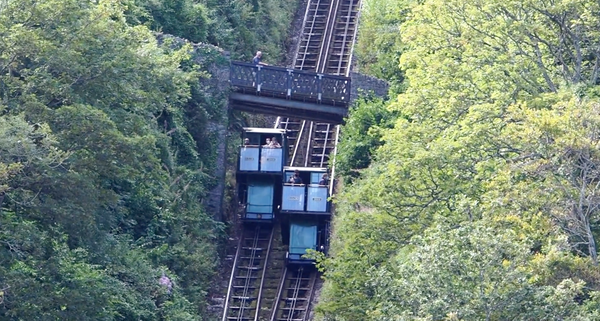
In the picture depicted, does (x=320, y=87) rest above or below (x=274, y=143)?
above

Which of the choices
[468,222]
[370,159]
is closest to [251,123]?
[370,159]

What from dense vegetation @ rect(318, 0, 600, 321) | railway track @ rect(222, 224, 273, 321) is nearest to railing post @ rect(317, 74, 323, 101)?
dense vegetation @ rect(318, 0, 600, 321)

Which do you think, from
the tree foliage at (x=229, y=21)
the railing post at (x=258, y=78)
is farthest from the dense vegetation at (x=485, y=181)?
the tree foliage at (x=229, y=21)

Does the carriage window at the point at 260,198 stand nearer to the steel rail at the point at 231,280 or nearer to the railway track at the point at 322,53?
the steel rail at the point at 231,280

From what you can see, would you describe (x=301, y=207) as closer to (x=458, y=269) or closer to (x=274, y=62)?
(x=274, y=62)

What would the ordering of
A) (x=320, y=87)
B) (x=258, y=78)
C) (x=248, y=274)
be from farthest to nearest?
(x=258, y=78) < (x=320, y=87) < (x=248, y=274)

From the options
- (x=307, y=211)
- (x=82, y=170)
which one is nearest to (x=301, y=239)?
(x=307, y=211)

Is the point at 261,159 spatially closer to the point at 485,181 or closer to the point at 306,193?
the point at 306,193

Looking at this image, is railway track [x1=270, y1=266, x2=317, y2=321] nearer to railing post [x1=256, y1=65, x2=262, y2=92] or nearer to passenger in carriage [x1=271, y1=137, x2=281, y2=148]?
passenger in carriage [x1=271, y1=137, x2=281, y2=148]
